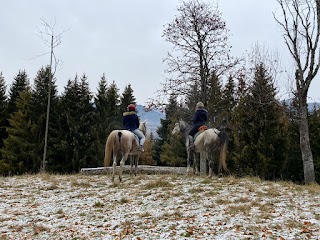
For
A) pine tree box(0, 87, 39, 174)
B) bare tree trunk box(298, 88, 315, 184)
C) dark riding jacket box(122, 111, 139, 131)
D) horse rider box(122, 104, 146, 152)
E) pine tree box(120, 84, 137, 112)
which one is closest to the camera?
horse rider box(122, 104, 146, 152)

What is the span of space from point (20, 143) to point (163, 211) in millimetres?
25090

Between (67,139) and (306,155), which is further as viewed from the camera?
(67,139)

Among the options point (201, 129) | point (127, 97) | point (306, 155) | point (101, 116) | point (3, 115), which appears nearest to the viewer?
point (201, 129)

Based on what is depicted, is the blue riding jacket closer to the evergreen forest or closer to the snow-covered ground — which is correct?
the snow-covered ground

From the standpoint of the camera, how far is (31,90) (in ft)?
107

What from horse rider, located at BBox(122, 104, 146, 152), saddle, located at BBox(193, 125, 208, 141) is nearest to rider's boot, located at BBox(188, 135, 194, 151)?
saddle, located at BBox(193, 125, 208, 141)

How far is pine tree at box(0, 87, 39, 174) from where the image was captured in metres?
29.2

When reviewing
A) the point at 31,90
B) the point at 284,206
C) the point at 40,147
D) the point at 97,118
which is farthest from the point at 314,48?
the point at 31,90

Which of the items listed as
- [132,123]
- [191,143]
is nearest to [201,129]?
[191,143]

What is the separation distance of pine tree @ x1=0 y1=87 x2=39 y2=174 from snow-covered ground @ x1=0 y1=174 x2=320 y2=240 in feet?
61.4

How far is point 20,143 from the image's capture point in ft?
96.6

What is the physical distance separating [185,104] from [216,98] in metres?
1.98

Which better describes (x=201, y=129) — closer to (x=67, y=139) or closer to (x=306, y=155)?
(x=306, y=155)

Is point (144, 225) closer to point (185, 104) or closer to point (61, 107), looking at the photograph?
point (185, 104)
